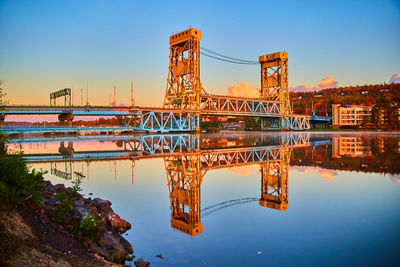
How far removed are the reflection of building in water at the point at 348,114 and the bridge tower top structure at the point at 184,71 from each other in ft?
177

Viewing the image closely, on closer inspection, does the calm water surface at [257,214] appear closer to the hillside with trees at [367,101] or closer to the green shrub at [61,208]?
the green shrub at [61,208]

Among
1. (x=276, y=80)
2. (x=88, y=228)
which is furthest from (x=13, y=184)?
(x=276, y=80)

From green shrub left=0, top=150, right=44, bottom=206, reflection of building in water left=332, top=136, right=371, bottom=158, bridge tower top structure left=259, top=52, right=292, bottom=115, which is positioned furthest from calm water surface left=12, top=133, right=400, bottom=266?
bridge tower top structure left=259, top=52, right=292, bottom=115

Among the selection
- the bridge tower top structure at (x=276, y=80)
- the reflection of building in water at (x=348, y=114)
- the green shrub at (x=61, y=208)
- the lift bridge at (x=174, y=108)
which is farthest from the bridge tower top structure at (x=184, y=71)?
the reflection of building in water at (x=348, y=114)

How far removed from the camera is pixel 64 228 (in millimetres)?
4449

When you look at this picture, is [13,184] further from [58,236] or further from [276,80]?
[276,80]

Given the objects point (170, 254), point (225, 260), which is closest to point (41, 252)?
point (170, 254)

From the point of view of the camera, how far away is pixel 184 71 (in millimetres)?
47938

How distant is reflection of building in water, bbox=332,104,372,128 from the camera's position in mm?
84438

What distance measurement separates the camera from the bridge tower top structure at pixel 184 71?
46469 millimetres

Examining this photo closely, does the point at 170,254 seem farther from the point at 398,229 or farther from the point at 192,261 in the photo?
the point at 398,229

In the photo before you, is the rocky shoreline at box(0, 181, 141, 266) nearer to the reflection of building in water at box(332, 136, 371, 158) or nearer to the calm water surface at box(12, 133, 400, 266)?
the calm water surface at box(12, 133, 400, 266)

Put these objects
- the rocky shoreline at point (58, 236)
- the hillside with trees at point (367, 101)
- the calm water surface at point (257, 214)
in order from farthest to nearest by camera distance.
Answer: the hillside with trees at point (367, 101) < the calm water surface at point (257, 214) < the rocky shoreline at point (58, 236)

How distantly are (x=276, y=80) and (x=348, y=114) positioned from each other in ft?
106
